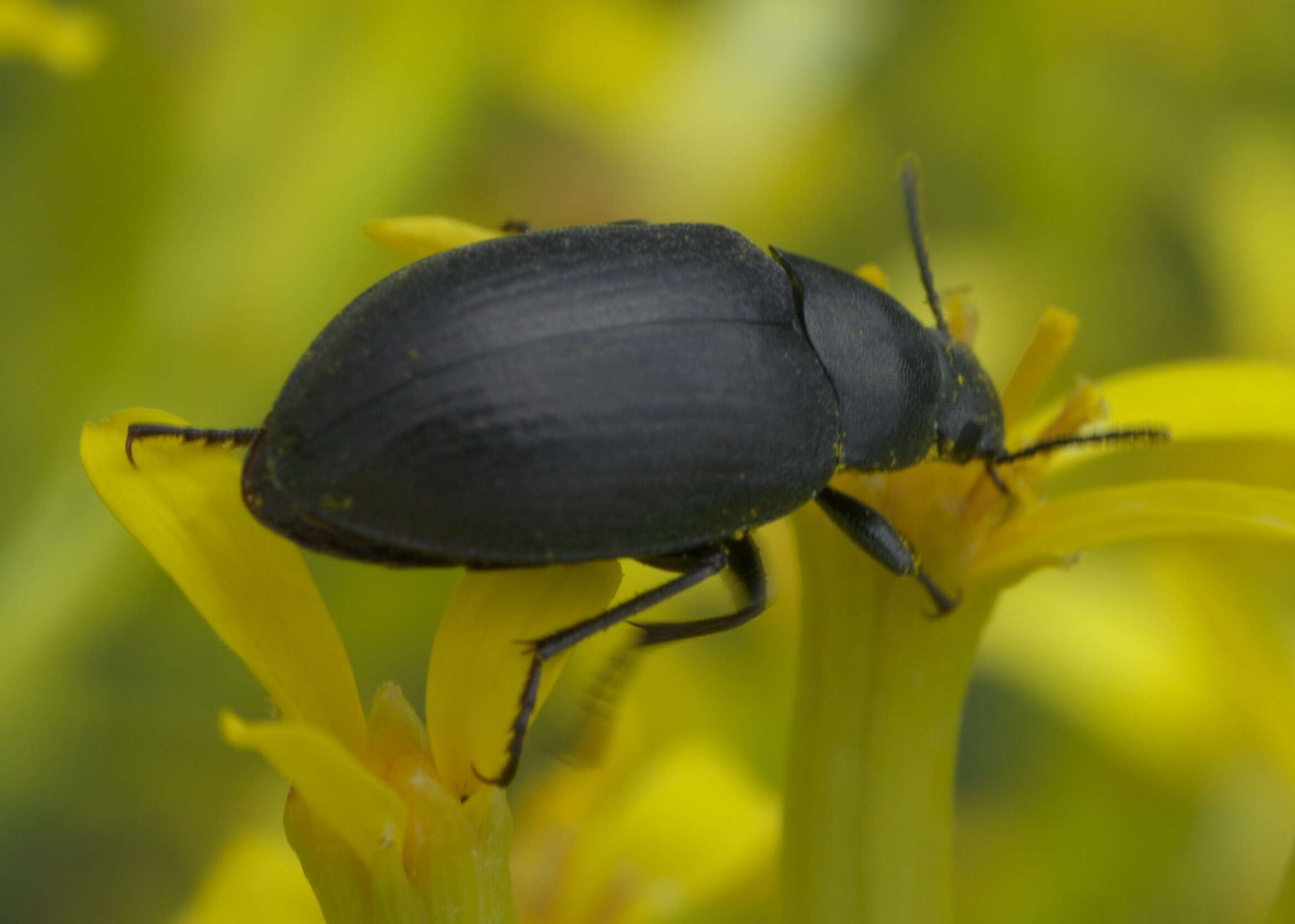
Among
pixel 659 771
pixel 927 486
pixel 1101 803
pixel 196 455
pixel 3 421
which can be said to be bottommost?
pixel 3 421

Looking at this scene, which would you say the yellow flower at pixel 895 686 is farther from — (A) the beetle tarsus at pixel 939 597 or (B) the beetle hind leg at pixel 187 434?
(B) the beetle hind leg at pixel 187 434

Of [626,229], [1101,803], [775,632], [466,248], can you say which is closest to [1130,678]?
[1101,803]

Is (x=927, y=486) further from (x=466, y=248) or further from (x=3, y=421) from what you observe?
(x=3, y=421)

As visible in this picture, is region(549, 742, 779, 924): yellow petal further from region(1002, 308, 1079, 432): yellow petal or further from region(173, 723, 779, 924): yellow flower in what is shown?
region(1002, 308, 1079, 432): yellow petal

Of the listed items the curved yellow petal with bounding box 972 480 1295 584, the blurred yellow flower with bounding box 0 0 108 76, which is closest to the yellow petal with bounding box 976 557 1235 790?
the curved yellow petal with bounding box 972 480 1295 584

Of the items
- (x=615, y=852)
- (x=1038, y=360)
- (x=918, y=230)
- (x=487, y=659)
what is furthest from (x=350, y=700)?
(x=918, y=230)

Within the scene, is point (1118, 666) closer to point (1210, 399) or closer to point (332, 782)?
point (1210, 399)
